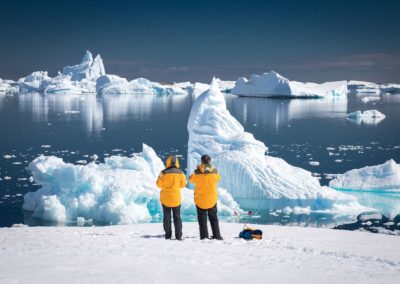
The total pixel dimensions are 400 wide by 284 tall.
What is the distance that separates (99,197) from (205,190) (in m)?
8.20

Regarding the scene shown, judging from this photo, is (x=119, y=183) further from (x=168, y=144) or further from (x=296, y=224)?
(x=168, y=144)

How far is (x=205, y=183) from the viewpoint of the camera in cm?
755

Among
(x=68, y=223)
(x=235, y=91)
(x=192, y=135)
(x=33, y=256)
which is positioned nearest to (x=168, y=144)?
(x=192, y=135)

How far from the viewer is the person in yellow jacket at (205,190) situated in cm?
747

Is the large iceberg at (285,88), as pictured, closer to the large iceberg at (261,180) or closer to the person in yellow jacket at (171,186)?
the large iceberg at (261,180)

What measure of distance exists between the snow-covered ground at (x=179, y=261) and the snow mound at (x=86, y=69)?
7561 inches

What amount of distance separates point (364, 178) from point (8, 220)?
13.8 metres

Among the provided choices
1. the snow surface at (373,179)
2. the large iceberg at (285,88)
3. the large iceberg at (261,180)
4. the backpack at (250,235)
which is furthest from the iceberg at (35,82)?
the backpack at (250,235)

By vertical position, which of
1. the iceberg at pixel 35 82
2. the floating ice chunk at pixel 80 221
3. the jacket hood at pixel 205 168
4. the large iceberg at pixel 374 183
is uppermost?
the iceberg at pixel 35 82

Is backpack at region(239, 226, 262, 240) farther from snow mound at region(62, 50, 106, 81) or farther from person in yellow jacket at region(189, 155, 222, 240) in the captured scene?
snow mound at region(62, 50, 106, 81)

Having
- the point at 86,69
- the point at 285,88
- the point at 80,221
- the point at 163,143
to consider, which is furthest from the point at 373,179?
the point at 86,69

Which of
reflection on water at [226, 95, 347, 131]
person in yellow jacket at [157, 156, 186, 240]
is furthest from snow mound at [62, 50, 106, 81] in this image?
person in yellow jacket at [157, 156, 186, 240]

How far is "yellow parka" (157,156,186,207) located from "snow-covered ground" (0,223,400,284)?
70 centimetres

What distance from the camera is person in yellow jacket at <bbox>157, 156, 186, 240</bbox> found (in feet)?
24.7
